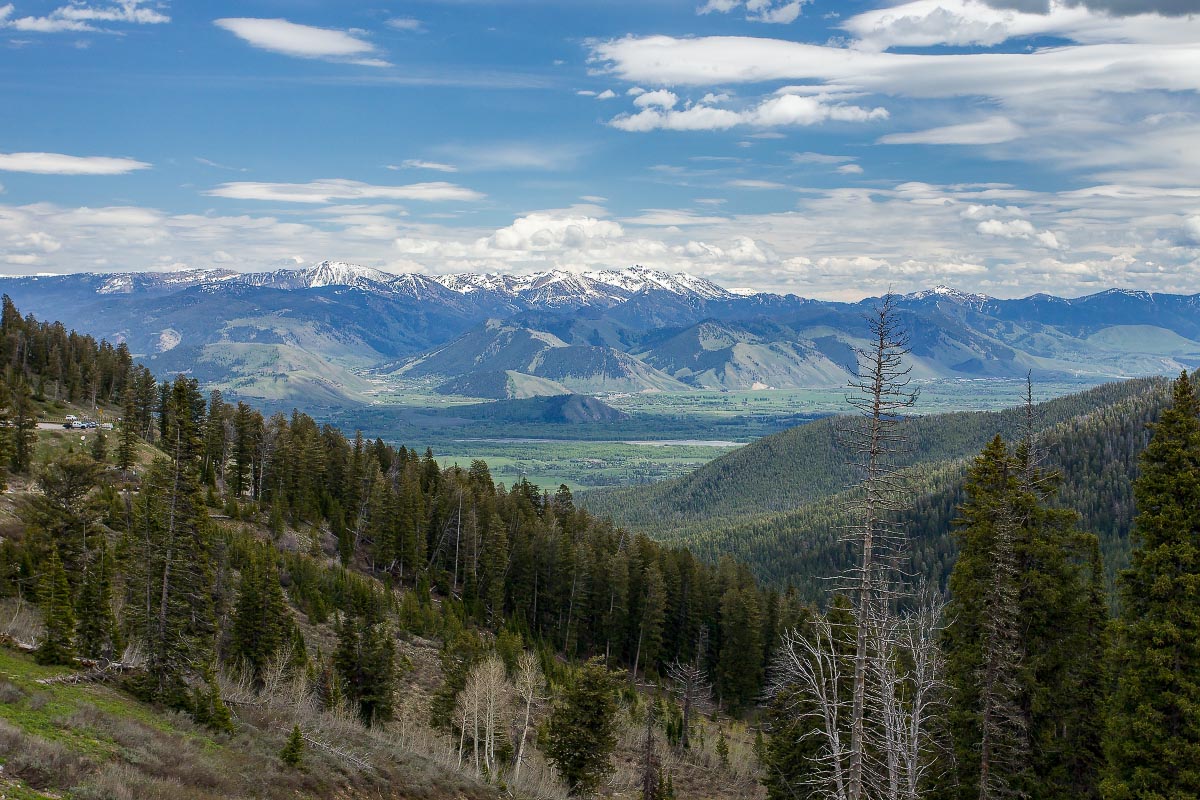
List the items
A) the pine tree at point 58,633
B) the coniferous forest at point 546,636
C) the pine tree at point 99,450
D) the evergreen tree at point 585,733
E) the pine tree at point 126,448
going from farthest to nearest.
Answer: the pine tree at point 126,448
the pine tree at point 99,450
the evergreen tree at point 585,733
the pine tree at point 58,633
the coniferous forest at point 546,636

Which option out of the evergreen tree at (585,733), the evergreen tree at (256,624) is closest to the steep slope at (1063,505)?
the evergreen tree at (585,733)

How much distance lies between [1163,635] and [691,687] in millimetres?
40278

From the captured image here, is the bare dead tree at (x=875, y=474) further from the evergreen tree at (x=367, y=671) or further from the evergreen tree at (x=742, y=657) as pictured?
the evergreen tree at (x=742, y=657)

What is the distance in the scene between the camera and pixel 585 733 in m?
43.4

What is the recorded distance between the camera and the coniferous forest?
23359 mm

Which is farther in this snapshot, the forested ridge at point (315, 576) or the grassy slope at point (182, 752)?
the forested ridge at point (315, 576)

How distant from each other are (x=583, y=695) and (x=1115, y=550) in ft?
501

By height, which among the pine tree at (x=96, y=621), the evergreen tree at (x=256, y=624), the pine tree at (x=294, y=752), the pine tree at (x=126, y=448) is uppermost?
the pine tree at (x=126, y=448)

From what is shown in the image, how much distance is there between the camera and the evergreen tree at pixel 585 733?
143 feet

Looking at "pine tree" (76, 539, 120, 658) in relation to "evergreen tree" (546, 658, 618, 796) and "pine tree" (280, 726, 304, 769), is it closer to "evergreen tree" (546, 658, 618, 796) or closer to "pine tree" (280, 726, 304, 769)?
"pine tree" (280, 726, 304, 769)

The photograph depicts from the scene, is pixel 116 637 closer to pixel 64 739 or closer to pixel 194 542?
pixel 194 542

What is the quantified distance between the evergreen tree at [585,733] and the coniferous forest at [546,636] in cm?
17

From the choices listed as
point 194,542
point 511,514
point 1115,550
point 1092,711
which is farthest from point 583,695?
point 1115,550

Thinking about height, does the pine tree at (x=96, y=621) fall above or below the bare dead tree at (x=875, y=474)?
below
